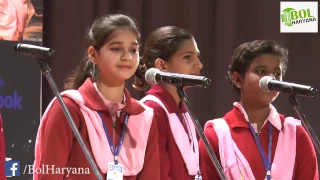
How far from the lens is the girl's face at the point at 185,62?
2.53 m

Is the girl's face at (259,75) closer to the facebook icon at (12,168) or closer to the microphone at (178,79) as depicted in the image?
the microphone at (178,79)

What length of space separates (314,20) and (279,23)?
22 cm

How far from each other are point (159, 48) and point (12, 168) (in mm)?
1045

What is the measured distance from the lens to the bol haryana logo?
3934mm

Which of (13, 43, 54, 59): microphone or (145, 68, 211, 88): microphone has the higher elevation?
(13, 43, 54, 59): microphone

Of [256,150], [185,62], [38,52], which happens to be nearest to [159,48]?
[185,62]

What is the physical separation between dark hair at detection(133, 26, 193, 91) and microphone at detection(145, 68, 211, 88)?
0.61 metres

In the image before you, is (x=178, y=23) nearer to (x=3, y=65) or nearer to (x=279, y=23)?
(x=279, y=23)

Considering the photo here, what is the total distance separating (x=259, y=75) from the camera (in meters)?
2.65

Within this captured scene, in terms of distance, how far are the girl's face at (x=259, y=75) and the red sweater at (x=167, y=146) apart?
0.34 metres

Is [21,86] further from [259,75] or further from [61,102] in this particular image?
[61,102]

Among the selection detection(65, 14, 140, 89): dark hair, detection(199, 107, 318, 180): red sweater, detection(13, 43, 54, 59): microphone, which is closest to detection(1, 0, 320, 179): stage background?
detection(199, 107, 318, 180): red sweater

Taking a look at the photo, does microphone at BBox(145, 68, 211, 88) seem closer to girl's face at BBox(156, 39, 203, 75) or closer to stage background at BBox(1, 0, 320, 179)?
girl's face at BBox(156, 39, 203, 75)

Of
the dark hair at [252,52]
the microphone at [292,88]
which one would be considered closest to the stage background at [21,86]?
the dark hair at [252,52]
